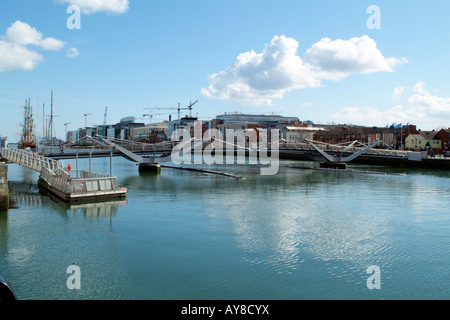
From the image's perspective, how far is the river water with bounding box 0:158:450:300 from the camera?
35.6ft

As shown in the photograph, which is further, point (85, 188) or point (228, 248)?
point (85, 188)

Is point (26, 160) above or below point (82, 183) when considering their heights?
above

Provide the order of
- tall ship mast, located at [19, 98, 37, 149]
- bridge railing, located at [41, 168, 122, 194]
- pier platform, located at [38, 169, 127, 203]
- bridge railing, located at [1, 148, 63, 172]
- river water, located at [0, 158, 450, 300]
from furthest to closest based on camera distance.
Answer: tall ship mast, located at [19, 98, 37, 149] → bridge railing, located at [1, 148, 63, 172] → bridge railing, located at [41, 168, 122, 194] → pier platform, located at [38, 169, 127, 203] → river water, located at [0, 158, 450, 300]

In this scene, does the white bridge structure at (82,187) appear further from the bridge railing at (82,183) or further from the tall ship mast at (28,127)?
the tall ship mast at (28,127)

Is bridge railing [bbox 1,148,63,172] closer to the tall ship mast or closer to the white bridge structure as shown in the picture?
the white bridge structure

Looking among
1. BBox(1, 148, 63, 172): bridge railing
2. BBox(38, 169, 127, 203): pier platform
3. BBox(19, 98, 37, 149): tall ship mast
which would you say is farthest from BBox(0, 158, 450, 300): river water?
BBox(19, 98, 37, 149): tall ship mast

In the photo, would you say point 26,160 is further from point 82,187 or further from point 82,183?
point 82,187

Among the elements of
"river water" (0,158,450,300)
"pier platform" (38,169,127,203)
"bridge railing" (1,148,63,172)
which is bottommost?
"river water" (0,158,450,300)

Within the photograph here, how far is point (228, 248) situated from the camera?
14.6 m

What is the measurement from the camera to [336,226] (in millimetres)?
18594

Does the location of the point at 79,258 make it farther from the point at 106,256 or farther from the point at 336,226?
the point at 336,226

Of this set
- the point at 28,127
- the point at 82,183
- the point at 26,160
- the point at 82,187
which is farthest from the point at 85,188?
the point at 28,127

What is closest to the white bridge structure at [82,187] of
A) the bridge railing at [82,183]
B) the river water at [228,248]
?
the bridge railing at [82,183]
